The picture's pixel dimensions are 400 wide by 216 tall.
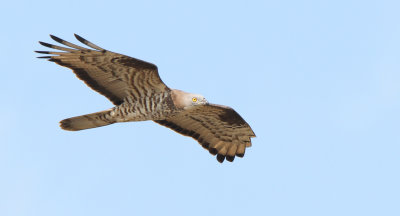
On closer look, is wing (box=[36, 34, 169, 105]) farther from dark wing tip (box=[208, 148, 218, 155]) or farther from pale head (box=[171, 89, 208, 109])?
dark wing tip (box=[208, 148, 218, 155])

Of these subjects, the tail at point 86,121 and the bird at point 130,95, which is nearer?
the bird at point 130,95

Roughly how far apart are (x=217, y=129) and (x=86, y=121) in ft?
8.91

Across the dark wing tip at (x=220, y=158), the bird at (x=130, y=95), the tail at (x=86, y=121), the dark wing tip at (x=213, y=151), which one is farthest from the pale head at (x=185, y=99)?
the dark wing tip at (x=220, y=158)

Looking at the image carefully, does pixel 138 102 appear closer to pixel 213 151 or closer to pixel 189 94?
pixel 189 94

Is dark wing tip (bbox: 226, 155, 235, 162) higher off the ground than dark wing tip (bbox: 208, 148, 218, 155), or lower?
lower

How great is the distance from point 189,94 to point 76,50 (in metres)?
2.13

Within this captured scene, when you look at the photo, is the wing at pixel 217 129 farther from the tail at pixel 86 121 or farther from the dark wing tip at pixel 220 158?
the tail at pixel 86 121

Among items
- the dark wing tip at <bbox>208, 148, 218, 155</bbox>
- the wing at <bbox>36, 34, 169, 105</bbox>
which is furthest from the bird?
the dark wing tip at <bbox>208, 148, 218, 155</bbox>

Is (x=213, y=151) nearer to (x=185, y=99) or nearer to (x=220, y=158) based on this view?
(x=220, y=158)

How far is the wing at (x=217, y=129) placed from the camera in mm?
16125

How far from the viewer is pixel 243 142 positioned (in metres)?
16.7

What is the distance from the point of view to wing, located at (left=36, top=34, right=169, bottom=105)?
14594mm

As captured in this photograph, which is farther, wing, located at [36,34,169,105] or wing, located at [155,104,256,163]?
wing, located at [155,104,256,163]

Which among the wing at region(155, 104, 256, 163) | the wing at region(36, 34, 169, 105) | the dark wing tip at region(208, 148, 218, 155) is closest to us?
the wing at region(36, 34, 169, 105)
